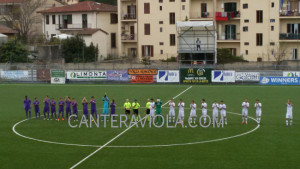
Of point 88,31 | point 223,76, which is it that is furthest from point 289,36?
point 88,31

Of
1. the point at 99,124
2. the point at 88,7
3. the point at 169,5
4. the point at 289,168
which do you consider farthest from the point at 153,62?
the point at 289,168

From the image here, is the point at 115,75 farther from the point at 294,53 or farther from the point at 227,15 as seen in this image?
the point at 294,53

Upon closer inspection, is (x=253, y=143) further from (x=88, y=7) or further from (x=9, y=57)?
(x=88, y=7)

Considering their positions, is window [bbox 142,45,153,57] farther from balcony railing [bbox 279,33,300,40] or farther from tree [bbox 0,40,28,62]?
balcony railing [bbox 279,33,300,40]

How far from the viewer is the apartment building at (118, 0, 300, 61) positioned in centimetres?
6456

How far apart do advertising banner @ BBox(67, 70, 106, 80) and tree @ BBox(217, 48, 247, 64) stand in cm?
1807

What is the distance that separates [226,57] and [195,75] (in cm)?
1347

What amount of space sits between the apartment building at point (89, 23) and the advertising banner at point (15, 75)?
15.8m

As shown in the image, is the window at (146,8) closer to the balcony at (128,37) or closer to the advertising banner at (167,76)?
the balcony at (128,37)

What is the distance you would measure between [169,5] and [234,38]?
10.7 meters

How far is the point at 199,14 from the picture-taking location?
226ft

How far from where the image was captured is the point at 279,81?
168ft

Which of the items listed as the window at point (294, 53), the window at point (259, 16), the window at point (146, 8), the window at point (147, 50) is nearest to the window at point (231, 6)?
the window at point (259, 16)

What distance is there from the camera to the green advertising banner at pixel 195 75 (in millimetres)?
52531
